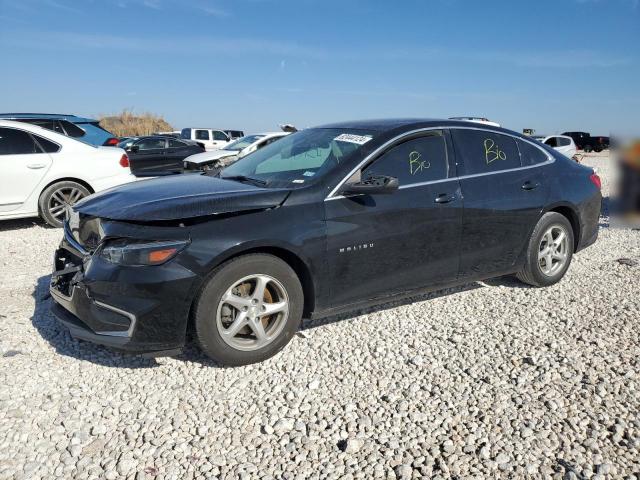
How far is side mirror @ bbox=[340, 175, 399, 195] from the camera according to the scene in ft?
11.5

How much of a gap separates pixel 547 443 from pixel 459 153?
7.78 ft

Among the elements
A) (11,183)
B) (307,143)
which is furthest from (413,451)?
(11,183)

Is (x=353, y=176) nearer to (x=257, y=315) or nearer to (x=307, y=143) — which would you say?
(x=307, y=143)

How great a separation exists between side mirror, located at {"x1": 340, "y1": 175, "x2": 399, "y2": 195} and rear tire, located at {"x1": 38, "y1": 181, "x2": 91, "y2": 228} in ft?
18.1

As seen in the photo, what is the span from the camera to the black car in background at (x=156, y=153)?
57.7 feet

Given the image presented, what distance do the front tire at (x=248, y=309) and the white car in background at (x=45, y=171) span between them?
17.2 ft

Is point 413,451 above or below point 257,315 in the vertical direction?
below

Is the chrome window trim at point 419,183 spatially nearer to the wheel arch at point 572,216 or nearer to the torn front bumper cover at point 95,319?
the wheel arch at point 572,216

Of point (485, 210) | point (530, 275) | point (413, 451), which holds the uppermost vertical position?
point (485, 210)

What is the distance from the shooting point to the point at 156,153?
59.6 ft

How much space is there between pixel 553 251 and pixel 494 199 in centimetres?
104

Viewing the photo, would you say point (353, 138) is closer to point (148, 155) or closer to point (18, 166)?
point (18, 166)

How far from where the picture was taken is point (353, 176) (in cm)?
366

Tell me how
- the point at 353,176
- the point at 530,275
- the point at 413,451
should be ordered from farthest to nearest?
the point at 530,275 → the point at 353,176 → the point at 413,451
